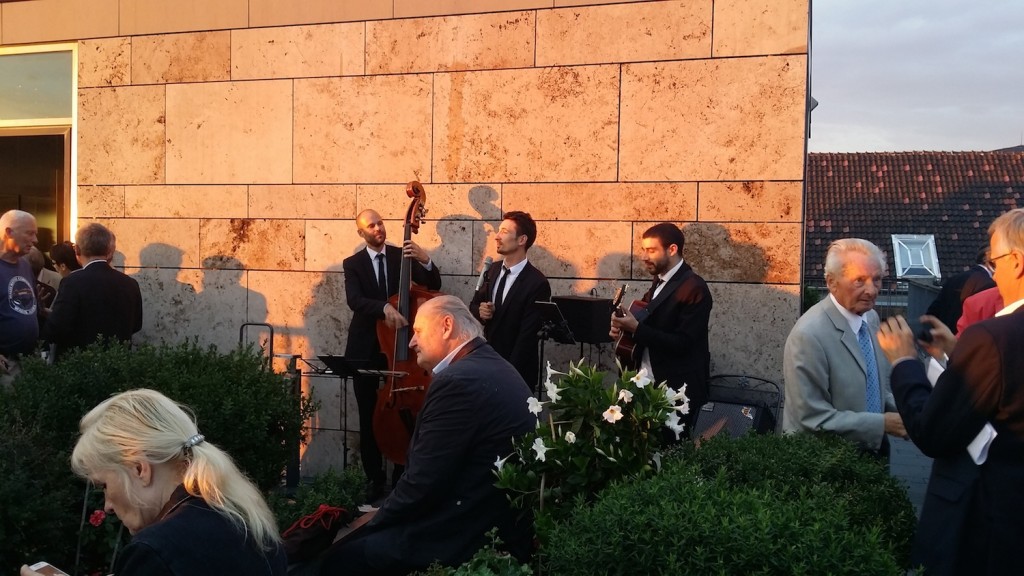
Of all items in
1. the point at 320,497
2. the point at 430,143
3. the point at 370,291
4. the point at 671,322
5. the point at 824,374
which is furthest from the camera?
the point at 430,143

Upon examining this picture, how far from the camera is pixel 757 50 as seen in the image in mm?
6496

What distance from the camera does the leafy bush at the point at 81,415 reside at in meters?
3.61

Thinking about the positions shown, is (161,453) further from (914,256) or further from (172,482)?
(914,256)

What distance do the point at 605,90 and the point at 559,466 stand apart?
400 centimetres

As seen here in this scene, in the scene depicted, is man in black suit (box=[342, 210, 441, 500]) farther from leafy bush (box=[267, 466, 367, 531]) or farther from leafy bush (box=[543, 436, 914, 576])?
leafy bush (box=[543, 436, 914, 576])

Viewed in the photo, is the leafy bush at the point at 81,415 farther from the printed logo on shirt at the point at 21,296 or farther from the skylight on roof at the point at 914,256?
the skylight on roof at the point at 914,256

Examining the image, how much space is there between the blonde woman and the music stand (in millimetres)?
3682

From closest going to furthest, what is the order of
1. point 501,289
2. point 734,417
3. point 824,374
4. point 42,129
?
1. point 824,374
2. point 734,417
3. point 501,289
4. point 42,129

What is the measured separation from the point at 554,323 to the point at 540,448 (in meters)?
2.81

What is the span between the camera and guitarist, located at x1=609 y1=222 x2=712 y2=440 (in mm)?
5895

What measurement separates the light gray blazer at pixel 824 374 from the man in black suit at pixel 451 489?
121 centimetres

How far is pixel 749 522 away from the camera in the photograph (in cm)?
265

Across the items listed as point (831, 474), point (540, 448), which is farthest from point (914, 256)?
point (540, 448)

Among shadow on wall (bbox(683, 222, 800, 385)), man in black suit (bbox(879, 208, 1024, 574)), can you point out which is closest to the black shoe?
shadow on wall (bbox(683, 222, 800, 385))
